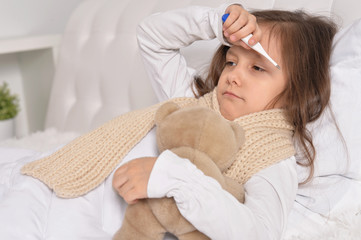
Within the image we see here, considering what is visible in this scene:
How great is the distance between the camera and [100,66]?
178 centimetres

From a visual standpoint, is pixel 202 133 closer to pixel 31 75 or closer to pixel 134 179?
pixel 134 179

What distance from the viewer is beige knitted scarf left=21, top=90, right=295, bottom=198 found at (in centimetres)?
92

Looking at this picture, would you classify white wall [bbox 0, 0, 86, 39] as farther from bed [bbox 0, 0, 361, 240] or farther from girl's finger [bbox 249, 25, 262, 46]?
girl's finger [bbox 249, 25, 262, 46]

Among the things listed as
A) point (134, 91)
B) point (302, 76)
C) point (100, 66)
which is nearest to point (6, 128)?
point (100, 66)

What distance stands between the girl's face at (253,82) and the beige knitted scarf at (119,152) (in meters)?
0.04

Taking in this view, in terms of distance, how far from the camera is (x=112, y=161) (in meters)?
0.98

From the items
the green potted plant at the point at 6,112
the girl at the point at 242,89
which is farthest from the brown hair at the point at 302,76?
the green potted plant at the point at 6,112

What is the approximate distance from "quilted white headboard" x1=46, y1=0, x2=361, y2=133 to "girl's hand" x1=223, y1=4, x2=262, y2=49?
0.43 metres

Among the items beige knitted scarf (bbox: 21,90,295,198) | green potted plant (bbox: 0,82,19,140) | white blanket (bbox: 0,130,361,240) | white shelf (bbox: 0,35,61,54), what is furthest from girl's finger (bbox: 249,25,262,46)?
green potted plant (bbox: 0,82,19,140)

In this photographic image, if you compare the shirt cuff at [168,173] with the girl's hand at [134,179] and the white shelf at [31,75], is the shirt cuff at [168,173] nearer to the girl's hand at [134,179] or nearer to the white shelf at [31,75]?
the girl's hand at [134,179]

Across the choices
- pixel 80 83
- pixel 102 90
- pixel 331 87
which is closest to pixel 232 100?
pixel 331 87

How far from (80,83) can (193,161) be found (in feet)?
3.86

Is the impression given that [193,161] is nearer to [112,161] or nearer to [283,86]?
[112,161]

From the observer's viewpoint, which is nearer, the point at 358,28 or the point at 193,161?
the point at 193,161
